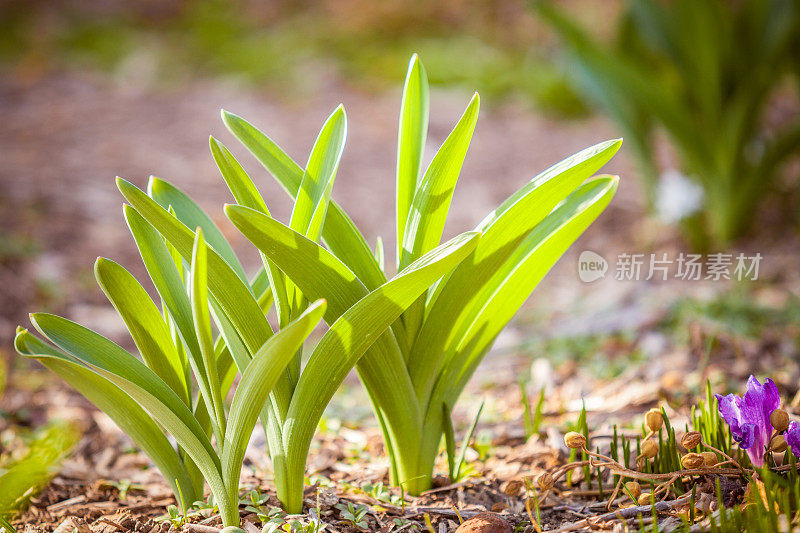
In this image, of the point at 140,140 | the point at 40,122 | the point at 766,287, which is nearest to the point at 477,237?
the point at 766,287

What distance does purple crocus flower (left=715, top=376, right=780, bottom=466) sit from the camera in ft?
3.06

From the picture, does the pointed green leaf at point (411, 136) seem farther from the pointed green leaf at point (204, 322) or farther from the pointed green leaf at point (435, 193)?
the pointed green leaf at point (204, 322)

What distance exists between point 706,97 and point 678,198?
0.44m

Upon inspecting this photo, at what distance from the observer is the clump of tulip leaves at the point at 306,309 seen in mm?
844

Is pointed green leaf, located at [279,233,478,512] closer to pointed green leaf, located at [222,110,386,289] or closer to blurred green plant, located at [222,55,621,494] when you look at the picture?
blurred green plant, located at [222,55,621,494]

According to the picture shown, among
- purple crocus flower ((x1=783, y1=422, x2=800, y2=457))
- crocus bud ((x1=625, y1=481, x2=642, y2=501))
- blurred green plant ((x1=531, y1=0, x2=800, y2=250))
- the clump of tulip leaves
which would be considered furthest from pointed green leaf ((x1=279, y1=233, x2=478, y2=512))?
blurred green plant ((x1=531, y1=0, x2=800, y2=250))

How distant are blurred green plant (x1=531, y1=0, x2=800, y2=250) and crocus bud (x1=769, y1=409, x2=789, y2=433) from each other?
5.86 ft

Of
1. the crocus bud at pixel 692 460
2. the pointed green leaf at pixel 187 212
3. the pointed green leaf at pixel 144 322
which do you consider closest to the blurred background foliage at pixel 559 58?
the crocus bud at pixel 692 460

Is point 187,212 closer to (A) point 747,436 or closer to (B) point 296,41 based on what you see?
(A) point 747,436

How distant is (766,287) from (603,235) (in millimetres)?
894

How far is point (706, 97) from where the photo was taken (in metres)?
2.64

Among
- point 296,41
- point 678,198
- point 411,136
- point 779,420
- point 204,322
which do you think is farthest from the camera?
point 296,41

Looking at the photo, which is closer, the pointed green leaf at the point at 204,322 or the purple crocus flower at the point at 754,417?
the pointed green leaf at the point at 204,322

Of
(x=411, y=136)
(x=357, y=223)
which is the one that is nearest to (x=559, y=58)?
(x=357, y=223)
